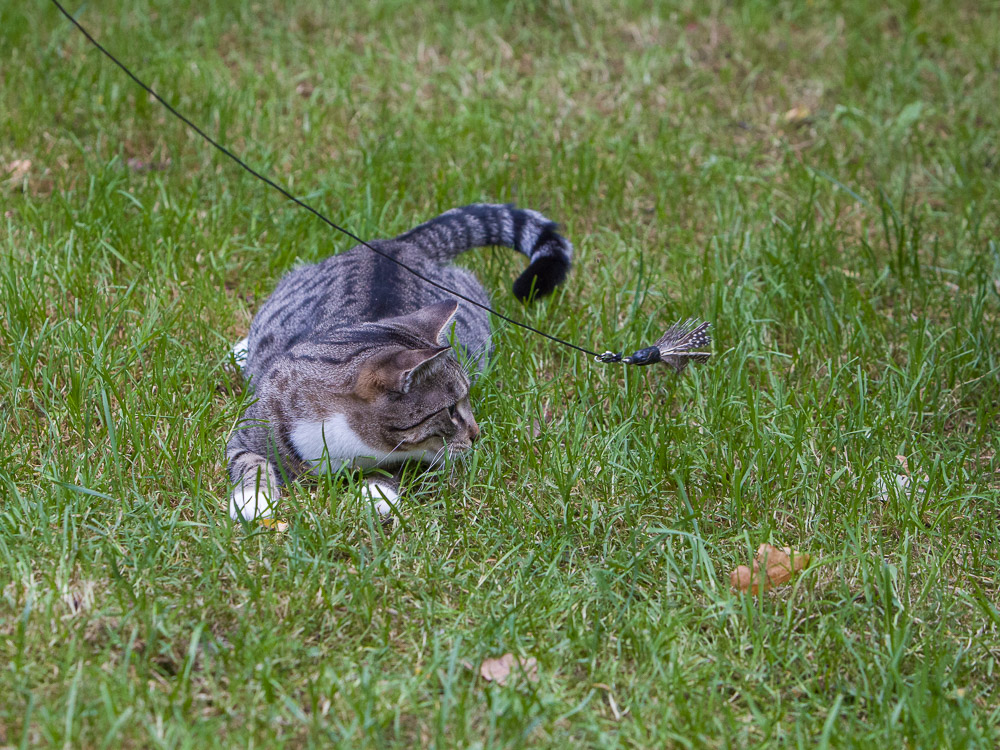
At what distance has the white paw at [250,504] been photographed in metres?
2.69

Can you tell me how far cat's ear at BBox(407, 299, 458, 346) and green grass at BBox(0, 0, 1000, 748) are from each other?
0.34 m

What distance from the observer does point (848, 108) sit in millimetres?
5207

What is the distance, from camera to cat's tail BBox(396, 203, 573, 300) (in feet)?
12.2

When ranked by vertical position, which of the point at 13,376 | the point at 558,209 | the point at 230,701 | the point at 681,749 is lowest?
the point at 681,749

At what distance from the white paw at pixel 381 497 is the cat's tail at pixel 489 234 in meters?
1.10

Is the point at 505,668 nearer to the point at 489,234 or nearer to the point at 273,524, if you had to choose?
the point at 273,524

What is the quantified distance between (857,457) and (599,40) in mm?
3500

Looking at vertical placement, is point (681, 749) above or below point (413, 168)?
below

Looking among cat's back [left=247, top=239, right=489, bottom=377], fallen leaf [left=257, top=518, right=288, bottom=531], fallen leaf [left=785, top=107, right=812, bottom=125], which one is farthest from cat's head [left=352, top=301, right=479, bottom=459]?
fallen leaf [left=785, top=107, right=812, bottom=125]

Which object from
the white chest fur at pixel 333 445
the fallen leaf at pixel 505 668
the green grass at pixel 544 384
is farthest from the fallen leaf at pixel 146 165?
the fallen leaf at pixel 505 668

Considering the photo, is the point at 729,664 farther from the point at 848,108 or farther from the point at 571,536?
the point at 848,108

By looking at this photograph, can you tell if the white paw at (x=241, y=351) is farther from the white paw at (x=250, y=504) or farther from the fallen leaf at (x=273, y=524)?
the fallen leaf at (x=273, y=524)

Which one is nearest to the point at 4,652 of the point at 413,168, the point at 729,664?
the point at 729,664

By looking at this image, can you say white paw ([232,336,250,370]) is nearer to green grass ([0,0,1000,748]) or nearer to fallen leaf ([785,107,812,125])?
green grass ([0,0,1000,748])
